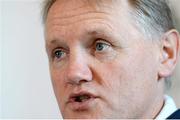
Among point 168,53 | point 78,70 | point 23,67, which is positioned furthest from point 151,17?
point 23,67

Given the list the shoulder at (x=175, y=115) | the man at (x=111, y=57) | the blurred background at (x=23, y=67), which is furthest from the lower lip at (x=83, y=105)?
the blurred background at (x=23, y=67)

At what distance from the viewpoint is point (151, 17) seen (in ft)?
3.39

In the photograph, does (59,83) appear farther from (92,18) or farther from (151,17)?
(151,17)

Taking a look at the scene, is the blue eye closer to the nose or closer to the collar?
the nose

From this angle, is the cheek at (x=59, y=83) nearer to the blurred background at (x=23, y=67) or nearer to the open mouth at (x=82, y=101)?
the open mouth at (x=82, y=101)

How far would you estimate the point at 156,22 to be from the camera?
41.2 inches

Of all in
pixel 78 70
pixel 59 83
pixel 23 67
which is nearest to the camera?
pixel 78 70

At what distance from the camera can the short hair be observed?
1008mm

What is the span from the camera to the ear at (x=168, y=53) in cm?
104

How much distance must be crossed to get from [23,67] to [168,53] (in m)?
0.84

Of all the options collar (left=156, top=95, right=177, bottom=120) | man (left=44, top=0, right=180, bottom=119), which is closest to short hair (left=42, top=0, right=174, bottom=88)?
man (left=44, top=0, right=180, bottom=119)

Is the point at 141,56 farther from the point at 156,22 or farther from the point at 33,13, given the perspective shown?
the point at 33,13

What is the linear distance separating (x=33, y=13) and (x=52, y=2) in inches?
22.5

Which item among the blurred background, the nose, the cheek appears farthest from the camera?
the blurred background
